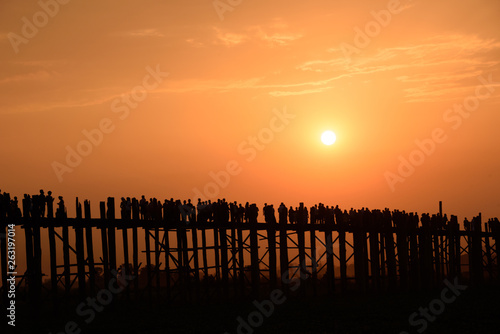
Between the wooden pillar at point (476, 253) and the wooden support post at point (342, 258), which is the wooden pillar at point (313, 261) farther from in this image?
the wooden pillar at point (476, 253)

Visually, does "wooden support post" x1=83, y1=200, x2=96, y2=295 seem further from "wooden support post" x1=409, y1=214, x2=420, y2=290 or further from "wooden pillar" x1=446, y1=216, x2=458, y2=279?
"wooden pillar" x1=446, y1=216, x2=458, y2=279

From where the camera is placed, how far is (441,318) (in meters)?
18.9

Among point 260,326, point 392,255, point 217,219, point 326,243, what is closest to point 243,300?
point 217,219

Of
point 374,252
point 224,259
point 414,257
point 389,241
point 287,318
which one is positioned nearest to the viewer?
point 287,318

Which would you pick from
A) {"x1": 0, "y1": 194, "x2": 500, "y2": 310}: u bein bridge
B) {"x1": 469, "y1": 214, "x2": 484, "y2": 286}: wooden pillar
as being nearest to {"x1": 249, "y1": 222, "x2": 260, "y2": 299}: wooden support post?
{"x1": 0, "y1": 194, "x2": 500, "y2": 310}: u bein bridge

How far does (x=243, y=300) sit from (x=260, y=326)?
7.14m

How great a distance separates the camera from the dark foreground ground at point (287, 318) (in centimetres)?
1698

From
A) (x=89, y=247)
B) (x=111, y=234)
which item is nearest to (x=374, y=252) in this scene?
(x=111, y=234)

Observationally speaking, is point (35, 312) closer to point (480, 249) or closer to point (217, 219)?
point (217, 219)

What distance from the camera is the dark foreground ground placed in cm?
1698

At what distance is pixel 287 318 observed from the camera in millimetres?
19000

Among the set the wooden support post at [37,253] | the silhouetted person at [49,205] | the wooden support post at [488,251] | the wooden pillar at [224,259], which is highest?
the silhouetted person at [49,205]

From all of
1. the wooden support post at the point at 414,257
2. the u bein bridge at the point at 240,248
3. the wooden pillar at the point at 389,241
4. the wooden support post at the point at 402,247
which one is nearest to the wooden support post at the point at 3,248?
the u bein bridge at the point at 240,248

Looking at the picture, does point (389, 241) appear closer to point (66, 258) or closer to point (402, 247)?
point (402, 247)
